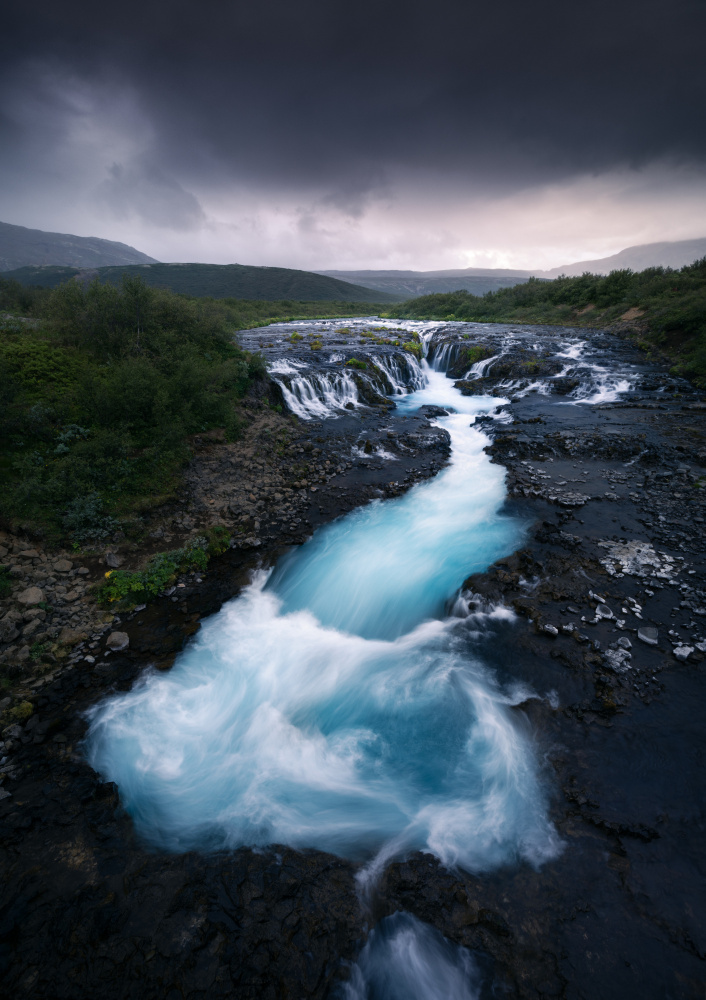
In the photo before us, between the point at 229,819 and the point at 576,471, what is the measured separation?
15.5 m

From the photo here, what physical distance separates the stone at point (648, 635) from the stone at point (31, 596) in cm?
1300

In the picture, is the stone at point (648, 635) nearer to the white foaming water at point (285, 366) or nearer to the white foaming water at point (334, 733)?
the white foaming water at point (334, 733)

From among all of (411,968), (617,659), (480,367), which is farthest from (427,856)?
(480,367)

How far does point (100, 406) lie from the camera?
12266mm

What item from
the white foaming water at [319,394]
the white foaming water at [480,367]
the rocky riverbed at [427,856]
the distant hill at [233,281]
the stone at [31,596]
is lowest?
the rocky riverbed at [427,856]

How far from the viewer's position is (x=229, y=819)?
5.93 meters

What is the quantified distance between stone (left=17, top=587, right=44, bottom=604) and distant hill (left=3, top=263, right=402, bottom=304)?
136 meters

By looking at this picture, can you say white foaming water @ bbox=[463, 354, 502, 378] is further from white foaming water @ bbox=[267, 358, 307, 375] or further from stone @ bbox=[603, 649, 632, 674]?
stone @ bbox=[603, 649, 632, 674]

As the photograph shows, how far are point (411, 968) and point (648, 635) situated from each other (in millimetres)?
6979

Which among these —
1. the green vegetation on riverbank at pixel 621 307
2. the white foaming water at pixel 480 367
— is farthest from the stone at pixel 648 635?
the white foaming water at pixel 480 367

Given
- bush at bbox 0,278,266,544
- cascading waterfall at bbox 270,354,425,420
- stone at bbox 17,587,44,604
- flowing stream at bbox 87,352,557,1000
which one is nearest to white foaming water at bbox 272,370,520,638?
flowing stream at bbox 87,352,557,1000

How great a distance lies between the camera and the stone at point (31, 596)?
27.2ft

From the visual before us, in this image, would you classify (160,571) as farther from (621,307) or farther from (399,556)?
(621,307)

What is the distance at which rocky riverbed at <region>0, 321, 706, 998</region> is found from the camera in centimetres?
427
